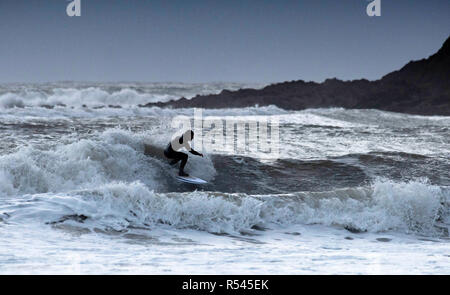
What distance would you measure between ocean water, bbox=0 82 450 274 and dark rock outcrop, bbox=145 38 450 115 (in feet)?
84.0

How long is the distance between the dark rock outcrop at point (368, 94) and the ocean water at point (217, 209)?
25.6m

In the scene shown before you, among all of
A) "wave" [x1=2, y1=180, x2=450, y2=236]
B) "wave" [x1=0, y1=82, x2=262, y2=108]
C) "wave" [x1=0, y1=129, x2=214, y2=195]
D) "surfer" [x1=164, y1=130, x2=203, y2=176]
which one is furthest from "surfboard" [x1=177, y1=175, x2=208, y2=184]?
"wave" [x1=0, y1=82, x2=262, y2=108]

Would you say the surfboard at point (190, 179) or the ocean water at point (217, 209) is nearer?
the ocean water at point (217, 209)

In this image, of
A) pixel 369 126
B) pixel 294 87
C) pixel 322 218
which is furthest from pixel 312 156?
pixel 294 87

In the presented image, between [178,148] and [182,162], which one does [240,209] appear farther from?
[178,148]

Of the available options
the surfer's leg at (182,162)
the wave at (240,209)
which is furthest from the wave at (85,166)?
the wave at (240,209)

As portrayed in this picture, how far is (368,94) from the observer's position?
49344 mm

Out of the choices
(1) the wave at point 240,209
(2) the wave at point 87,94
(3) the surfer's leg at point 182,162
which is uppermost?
(2) the wave at point 87,94

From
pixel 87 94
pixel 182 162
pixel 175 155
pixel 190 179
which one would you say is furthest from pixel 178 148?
pixel 87 94

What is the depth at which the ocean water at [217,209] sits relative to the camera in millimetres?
7078

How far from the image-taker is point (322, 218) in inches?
408

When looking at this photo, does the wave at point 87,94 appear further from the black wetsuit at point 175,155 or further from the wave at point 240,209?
the wave at point 240,209

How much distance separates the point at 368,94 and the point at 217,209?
42105mm

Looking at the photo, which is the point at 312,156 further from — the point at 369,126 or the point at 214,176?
the point at 369,126
